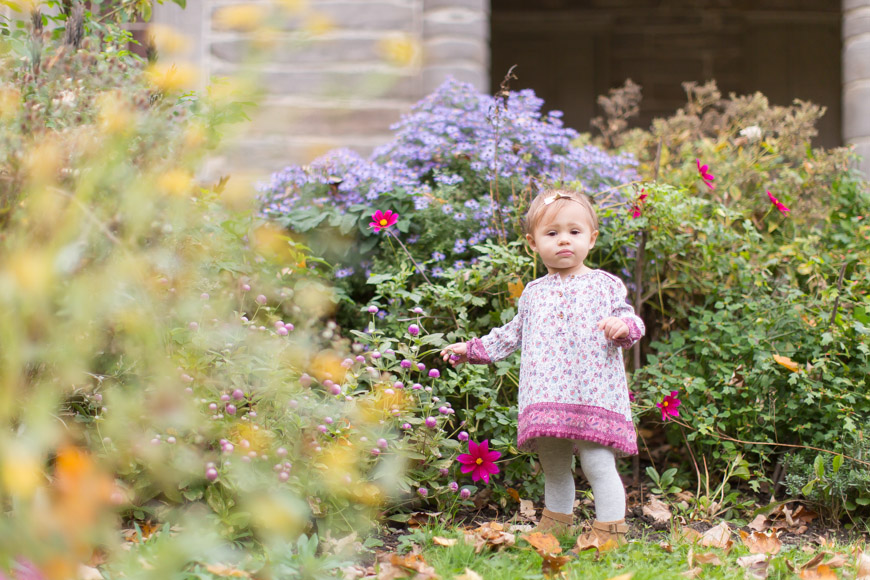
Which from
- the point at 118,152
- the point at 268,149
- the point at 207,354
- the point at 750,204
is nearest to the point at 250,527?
the point at 207,354

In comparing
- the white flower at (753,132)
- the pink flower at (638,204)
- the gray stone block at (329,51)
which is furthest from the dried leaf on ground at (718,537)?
the gray stone block at (329,51)

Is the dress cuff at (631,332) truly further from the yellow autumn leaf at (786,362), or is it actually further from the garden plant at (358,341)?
the yellow autumn leaf at (786,362)

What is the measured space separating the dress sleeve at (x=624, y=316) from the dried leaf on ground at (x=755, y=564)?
0.66 meters

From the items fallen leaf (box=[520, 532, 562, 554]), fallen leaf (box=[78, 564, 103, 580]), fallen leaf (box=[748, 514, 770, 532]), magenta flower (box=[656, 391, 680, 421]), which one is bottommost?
fallen leaf (box=[748, 514, 770, 532])

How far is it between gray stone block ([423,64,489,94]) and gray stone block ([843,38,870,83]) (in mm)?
2209

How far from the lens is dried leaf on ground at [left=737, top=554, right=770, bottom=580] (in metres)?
2.05

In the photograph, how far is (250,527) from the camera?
2100 mm

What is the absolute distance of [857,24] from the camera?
179 inches

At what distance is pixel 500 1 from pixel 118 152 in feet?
20.7

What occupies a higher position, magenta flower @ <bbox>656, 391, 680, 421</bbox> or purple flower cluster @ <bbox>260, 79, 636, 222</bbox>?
purple flower cluster @ <bbox>260, 79, 636, 222</bbox>

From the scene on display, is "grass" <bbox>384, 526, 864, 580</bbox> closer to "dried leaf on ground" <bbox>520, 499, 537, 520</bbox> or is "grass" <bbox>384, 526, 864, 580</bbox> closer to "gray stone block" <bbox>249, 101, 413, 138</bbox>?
"dried leaf on ground" <bbox>520, 499, 537, 520</bbox>

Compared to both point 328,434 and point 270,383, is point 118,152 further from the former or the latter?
point 328,434

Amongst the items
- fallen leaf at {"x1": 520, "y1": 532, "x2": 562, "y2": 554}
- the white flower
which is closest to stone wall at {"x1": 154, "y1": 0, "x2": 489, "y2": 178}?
the white flower

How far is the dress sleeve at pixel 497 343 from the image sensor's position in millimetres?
2363
